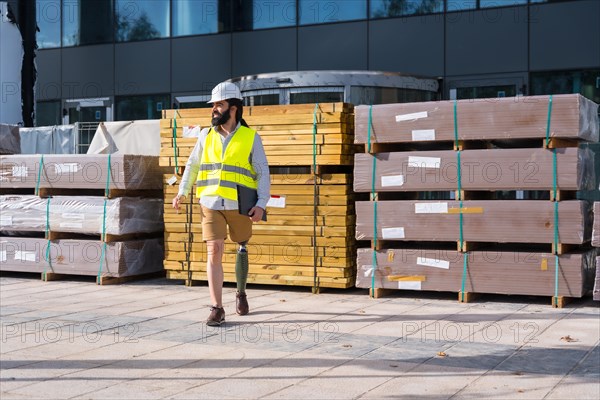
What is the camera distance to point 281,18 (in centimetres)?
1988

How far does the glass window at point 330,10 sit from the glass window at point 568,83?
4100mm

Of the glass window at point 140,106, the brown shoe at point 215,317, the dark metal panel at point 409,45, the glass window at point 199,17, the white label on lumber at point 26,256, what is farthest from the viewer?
the glass window at point 140,106

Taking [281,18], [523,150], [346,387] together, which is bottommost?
[346,387]

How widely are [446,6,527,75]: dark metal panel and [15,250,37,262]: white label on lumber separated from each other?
9733 mm

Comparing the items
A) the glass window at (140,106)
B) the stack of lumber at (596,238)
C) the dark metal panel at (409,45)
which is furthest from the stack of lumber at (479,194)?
the glass window at (140,106)

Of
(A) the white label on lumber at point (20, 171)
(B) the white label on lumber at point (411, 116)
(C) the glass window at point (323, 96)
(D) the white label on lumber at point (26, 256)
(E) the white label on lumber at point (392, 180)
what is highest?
(C) the glass window at point (323, 96)

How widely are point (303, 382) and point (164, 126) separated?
19.6 feet

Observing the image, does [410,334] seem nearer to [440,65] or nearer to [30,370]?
[30,370]

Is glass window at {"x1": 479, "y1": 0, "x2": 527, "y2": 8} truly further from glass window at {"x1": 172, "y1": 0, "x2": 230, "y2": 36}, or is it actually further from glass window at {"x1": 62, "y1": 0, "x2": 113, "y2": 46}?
glass window at {"x1": 62, "y1": 0, "x2": 113, "y2": 46}

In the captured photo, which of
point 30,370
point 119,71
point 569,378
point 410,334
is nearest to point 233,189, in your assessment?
point 410,334

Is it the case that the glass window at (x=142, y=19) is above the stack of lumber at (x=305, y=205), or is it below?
above

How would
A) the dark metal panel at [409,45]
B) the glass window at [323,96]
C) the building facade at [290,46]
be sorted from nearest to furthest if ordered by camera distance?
1. the glass window at [323,96]
2. the building facade at [290,46]
3. the dark metal panel at [409,45]

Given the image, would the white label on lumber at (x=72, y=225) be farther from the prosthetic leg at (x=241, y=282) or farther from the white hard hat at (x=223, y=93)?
the white hard hat at (x=223, y=93)

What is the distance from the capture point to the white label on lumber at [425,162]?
31.4 ft
